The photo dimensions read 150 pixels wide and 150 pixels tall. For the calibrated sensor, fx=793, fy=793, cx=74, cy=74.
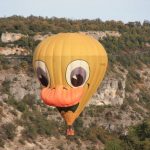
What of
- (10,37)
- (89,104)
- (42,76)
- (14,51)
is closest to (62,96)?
(42,76)

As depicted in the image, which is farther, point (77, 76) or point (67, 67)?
point (77, 76)

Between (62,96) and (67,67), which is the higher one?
(67,67)

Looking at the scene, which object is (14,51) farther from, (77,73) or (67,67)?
(67,67)

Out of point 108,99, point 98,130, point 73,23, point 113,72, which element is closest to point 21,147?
point 98,130

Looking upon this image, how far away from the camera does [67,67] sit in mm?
40594

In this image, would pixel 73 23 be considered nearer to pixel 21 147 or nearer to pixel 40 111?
pixel 40 111

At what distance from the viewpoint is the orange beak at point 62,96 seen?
40.6 m

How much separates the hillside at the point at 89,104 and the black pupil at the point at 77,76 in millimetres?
20745

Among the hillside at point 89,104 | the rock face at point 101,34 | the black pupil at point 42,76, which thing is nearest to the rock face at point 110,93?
the hillside at point 89,104

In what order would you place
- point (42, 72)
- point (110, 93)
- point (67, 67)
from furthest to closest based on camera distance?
point (110, 93), point (42, 72), point (67, 67)

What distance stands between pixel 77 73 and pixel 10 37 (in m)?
42.0

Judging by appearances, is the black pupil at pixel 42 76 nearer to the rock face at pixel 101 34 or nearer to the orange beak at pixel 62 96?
the orange beak at pixel 62 96

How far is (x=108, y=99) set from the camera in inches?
3125

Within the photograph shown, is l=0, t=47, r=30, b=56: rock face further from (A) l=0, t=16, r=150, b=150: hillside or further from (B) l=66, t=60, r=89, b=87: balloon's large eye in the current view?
(B) l=66, t=60, r=89, b=87: balloon's large eye
